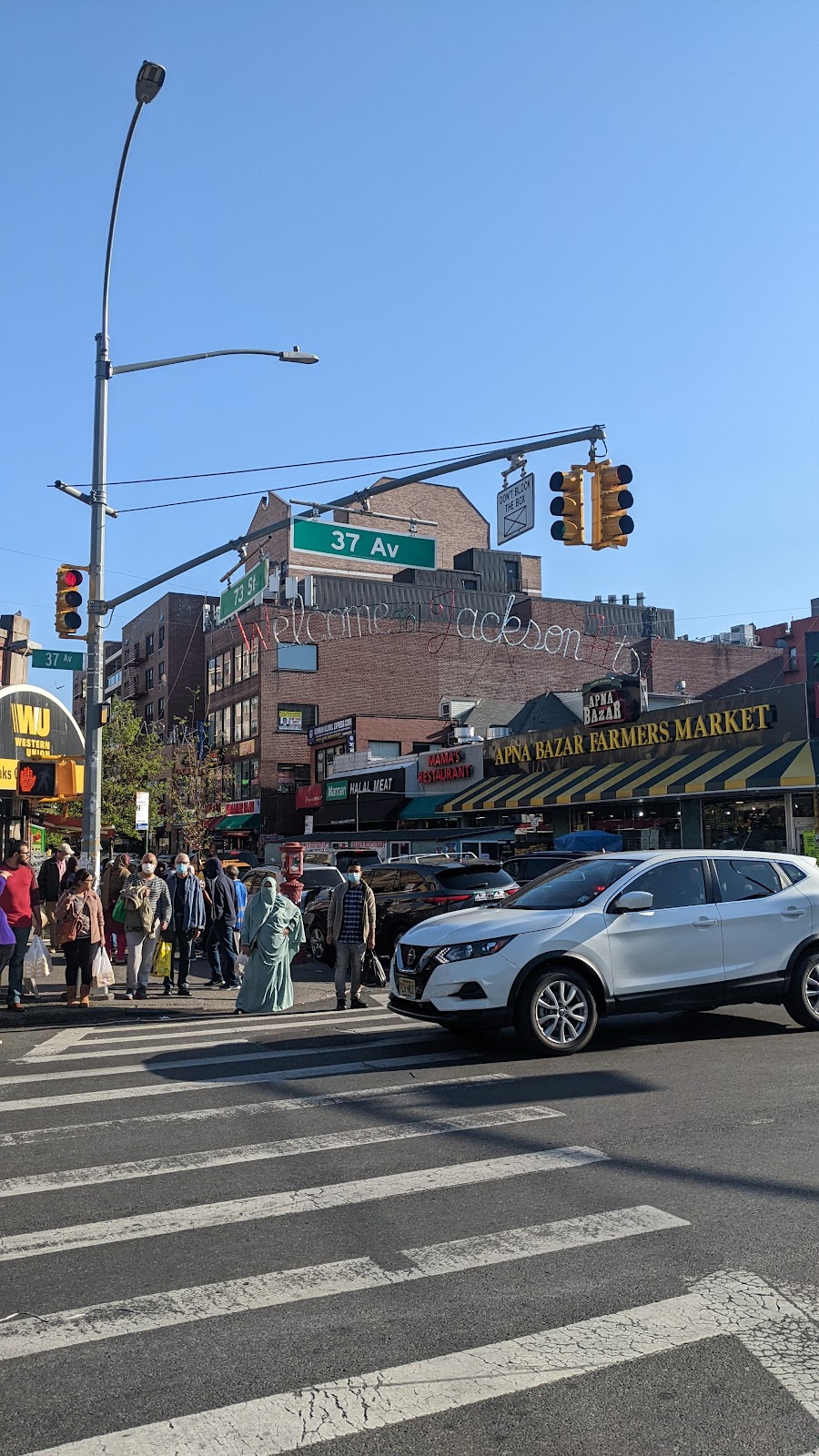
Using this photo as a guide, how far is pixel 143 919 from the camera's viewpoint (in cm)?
1389

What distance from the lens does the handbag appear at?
44.5 ft

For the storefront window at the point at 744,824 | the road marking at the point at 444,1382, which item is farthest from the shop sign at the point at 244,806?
the road marking at the point at 444,1382

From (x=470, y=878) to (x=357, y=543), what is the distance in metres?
5.44

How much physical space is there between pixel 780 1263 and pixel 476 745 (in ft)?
123

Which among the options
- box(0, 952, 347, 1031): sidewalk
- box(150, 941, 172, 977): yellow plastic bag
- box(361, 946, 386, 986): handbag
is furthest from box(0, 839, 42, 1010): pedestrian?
box(361, 946, 386, 986): handbag

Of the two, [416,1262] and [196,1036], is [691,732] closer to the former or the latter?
[196,1036]

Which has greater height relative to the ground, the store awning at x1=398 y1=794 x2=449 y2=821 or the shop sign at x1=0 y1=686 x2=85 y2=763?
the shop sign at x1=0 y1=686 x2=85 y2=763

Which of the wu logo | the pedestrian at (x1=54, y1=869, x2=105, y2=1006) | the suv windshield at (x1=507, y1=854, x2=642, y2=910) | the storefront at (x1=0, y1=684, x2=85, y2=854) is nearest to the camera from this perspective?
the suv windshield at (x1=507, y1=854, x2=642, y2=910)

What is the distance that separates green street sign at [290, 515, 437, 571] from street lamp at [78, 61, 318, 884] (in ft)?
8.54

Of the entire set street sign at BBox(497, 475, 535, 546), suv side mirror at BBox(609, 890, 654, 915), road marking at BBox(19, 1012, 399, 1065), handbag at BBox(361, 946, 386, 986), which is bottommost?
road marking at BBox(19, 1012, 399, 1065)

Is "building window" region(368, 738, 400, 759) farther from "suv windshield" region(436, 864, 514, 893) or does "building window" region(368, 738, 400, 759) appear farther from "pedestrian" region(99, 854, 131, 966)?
"suv windshield" region(436, 864, 514, 893)

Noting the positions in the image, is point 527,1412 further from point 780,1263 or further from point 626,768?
point 626,768

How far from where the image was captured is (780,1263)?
4.70 m

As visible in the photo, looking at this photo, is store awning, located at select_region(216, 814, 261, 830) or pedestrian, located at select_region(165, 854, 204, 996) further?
store awning, located at select_region(216, 814, 261, 830)
